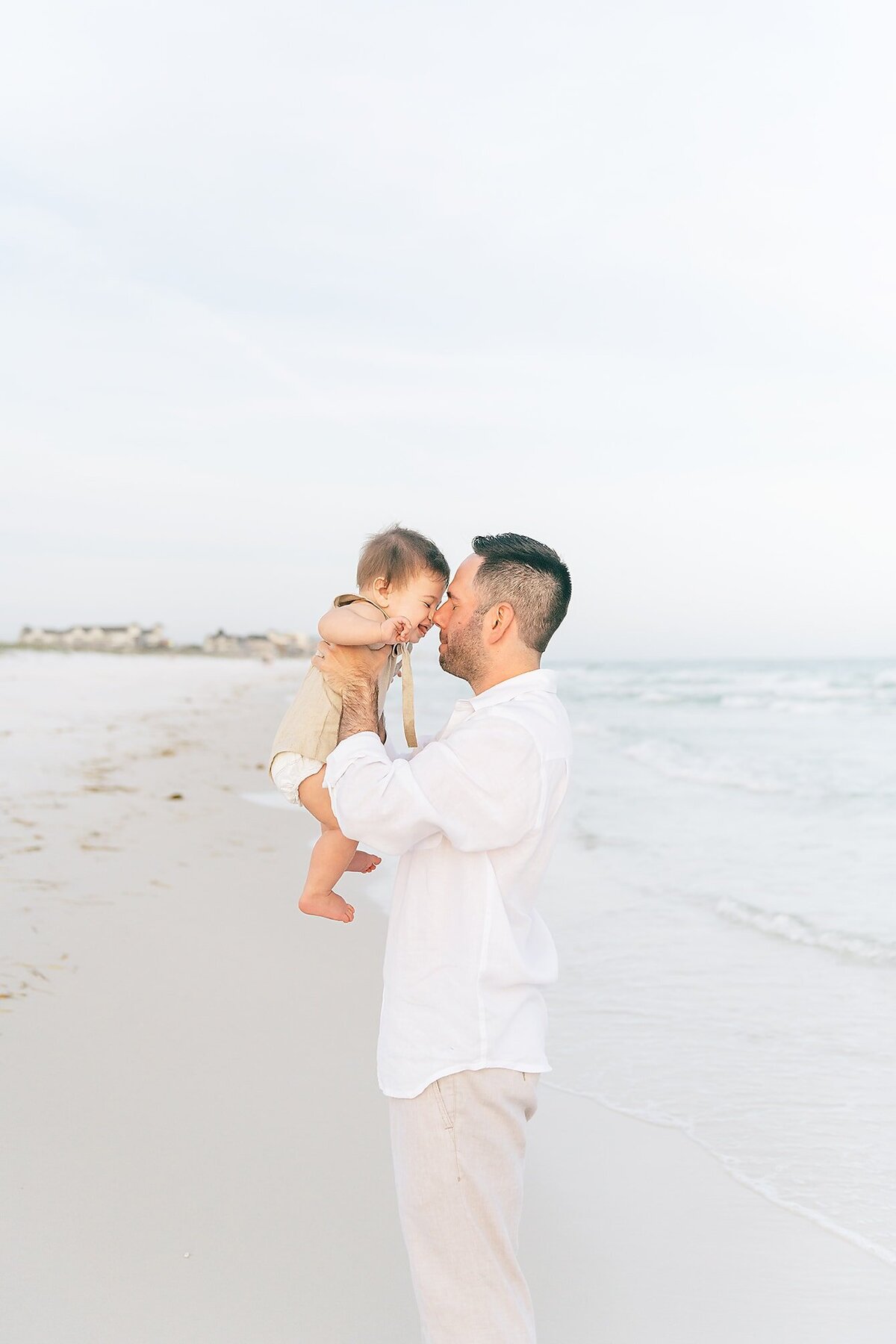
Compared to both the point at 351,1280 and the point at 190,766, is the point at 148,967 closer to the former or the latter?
the point at 351,1280

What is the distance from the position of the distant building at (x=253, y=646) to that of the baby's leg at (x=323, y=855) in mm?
95487

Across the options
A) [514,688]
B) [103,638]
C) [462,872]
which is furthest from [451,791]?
[103,638]

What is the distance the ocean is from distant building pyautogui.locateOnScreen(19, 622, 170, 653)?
256ft

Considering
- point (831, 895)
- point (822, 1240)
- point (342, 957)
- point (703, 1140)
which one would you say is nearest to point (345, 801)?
point (822, 1240)

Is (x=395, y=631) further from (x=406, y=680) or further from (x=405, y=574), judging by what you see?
(x=405, y=574)

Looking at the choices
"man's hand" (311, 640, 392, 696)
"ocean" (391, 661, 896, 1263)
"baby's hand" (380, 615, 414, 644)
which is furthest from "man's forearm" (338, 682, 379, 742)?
"ocean" (391, 661, 896, 1263)

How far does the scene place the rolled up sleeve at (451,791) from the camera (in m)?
2.11

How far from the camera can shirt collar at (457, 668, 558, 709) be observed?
7.65 feet

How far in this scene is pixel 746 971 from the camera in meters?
6.01

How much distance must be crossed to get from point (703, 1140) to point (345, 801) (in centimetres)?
267

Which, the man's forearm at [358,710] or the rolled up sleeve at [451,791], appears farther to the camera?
the man's forearm at [358,710]

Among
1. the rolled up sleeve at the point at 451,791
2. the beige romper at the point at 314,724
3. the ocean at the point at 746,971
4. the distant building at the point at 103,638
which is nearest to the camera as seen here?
the rolled up sleeve at the point at 451,791

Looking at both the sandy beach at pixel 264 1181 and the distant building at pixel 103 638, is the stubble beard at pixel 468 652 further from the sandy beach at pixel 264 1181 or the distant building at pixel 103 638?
the distant building at pixel 103 638

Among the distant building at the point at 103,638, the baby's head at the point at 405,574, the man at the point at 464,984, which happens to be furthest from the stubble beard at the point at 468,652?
the distant building at the point at 103,638
